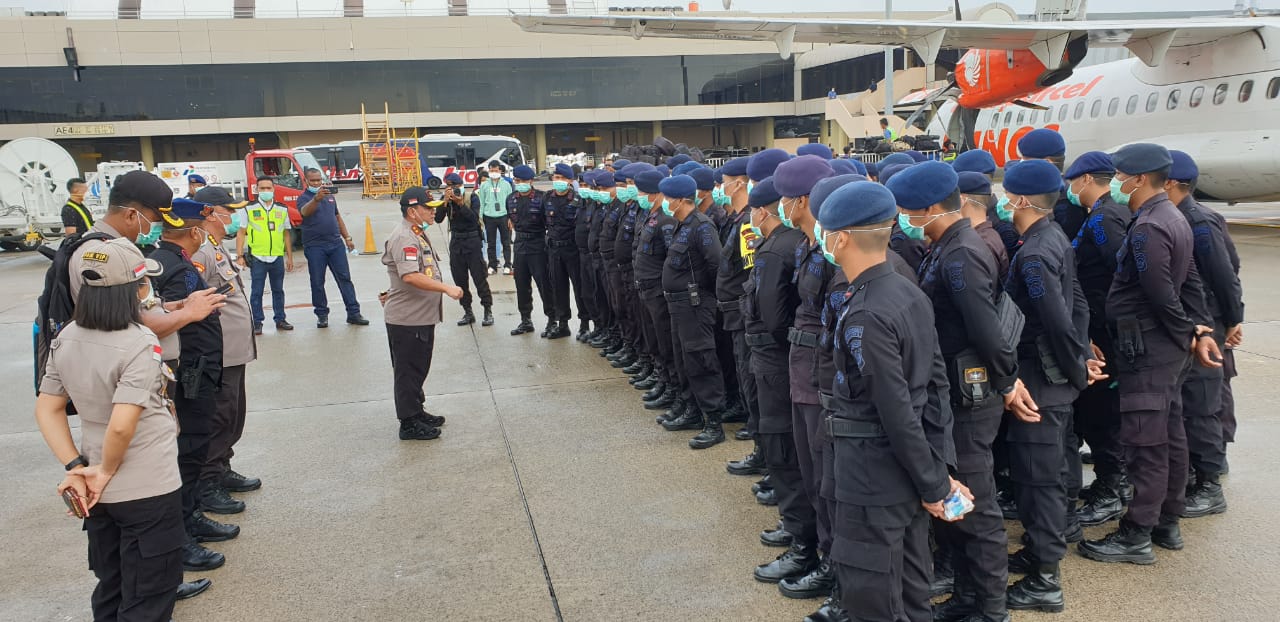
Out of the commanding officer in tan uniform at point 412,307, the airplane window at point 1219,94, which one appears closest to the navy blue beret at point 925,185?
the commanding officer in tan uniform at point 412,307

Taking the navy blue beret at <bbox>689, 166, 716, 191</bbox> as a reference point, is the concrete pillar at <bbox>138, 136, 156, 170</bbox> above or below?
above

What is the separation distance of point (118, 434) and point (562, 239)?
20.7 ft

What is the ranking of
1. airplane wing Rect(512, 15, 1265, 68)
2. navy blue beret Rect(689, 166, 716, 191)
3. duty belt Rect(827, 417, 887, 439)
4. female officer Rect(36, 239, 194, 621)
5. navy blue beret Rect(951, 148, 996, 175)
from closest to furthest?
duty belt Rect(827, 417, 887, 439)
female officer Rect(36, 239, 194, 621)
navy blue beret Rect(951, 148, 996, 175)
navy blue beret Rect(689, 166, 716, 191)
airplane wing Rect(512, 15, 1265, 68)

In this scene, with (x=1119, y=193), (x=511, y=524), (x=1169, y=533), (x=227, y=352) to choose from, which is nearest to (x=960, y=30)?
(x=1119, y=193)

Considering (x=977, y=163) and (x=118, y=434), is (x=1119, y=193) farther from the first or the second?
(x=118, y=434)

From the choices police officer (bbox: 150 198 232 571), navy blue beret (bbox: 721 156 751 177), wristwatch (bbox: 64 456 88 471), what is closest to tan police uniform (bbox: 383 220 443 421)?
police officer (bbox: 150 198 232 571)

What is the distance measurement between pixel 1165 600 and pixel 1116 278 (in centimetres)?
146

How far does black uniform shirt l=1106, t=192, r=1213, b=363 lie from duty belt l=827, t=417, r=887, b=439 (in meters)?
1.87

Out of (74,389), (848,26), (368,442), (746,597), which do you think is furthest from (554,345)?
(848,26)

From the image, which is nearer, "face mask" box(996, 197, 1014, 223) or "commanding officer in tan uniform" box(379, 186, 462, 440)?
"face mask" box(996, 197, 1014, 223)

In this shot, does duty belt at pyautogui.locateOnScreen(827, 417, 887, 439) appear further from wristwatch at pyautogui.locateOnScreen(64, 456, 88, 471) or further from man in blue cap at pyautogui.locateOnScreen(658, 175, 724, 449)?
man in blue cap at pyautogui.locateOnScreen(658, 175, 724, 449)

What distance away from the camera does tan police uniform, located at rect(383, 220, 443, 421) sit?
5.67m

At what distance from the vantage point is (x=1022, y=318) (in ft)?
10.6

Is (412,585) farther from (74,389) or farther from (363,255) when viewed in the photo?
(363,255)
